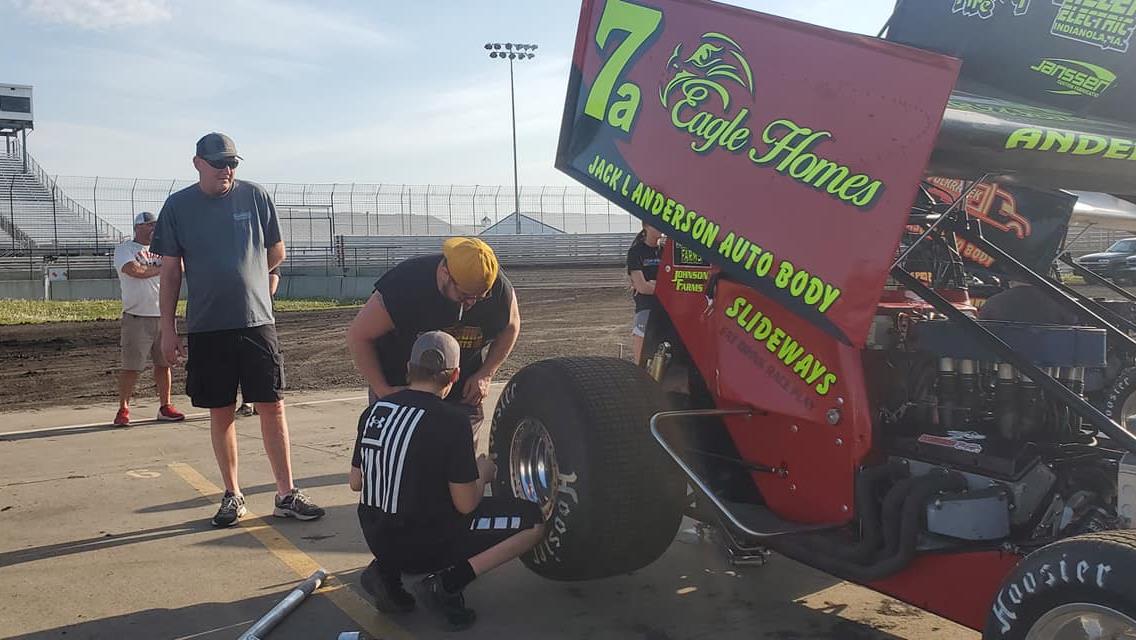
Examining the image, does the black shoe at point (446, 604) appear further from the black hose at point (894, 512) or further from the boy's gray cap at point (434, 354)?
the black hose at point (894, 512)

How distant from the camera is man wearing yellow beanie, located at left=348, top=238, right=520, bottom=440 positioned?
396 centimetres

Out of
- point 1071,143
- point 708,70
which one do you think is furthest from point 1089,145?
point 708,70

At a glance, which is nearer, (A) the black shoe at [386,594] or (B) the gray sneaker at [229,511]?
(A) the black shoe at [386,594]

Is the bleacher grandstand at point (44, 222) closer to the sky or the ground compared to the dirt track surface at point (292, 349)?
closer to the sky

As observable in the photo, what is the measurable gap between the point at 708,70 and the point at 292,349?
11478 millimetres

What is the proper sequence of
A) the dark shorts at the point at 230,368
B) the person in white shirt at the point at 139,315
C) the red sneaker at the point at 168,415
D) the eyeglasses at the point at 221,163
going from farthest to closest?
the red sneaker at the point at 168,415 < the person in white shirt at the point at 139,315 < the dark shorts at the point at 230,368 < the eyeglasses at the point at 221,163

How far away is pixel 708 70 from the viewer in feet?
10.7

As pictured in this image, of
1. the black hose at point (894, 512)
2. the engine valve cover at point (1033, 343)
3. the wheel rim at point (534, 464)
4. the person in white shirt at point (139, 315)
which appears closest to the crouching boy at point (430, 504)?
the wheel rim at point (534, 464)

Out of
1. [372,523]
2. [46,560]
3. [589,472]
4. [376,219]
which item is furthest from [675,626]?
[376,219]

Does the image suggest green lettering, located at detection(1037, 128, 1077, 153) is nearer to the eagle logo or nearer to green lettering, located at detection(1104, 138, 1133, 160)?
green lettering, located at detection(1104, 138, 1133, 160)

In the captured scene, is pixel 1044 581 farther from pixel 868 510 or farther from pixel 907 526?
pixel 868 510

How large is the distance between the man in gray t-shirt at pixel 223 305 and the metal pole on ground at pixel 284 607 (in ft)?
3.61

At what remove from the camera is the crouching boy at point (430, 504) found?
3477mm

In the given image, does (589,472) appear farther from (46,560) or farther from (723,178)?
(46,560)
